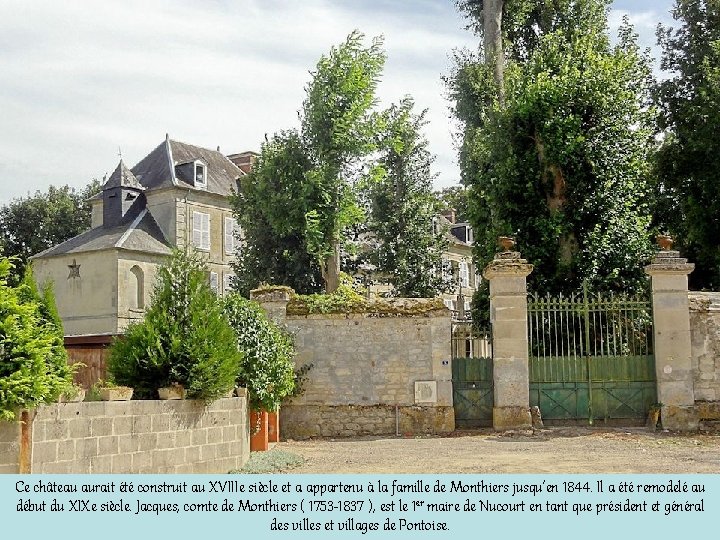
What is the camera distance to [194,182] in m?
37.8

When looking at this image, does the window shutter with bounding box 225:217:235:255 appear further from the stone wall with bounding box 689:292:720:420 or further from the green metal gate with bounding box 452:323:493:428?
the stone wall with bounding box 689:292:720:420

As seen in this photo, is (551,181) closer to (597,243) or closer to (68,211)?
(597,243)

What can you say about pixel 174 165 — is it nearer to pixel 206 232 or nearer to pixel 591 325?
pixel 206 232

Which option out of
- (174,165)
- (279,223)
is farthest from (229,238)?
(279,223)

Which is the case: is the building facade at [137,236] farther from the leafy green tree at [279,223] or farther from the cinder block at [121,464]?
the cinder block at [121,464]

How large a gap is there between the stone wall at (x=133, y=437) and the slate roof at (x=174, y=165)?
89.6 ft

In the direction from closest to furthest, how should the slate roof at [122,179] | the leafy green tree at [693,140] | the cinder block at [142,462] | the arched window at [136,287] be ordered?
the cinder block at [142,462], the leafy green tree at [693,140], the arched window at [136,287], the slate roof at [122,179]

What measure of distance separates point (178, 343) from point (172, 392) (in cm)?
59

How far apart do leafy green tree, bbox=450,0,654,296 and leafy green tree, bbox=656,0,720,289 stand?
131cm

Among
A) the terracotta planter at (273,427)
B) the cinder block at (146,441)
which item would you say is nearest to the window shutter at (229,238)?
the terracotta planter at (273,427)

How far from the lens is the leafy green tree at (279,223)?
24.9 metres

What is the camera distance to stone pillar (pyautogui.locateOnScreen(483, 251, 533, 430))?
51.3 ft
